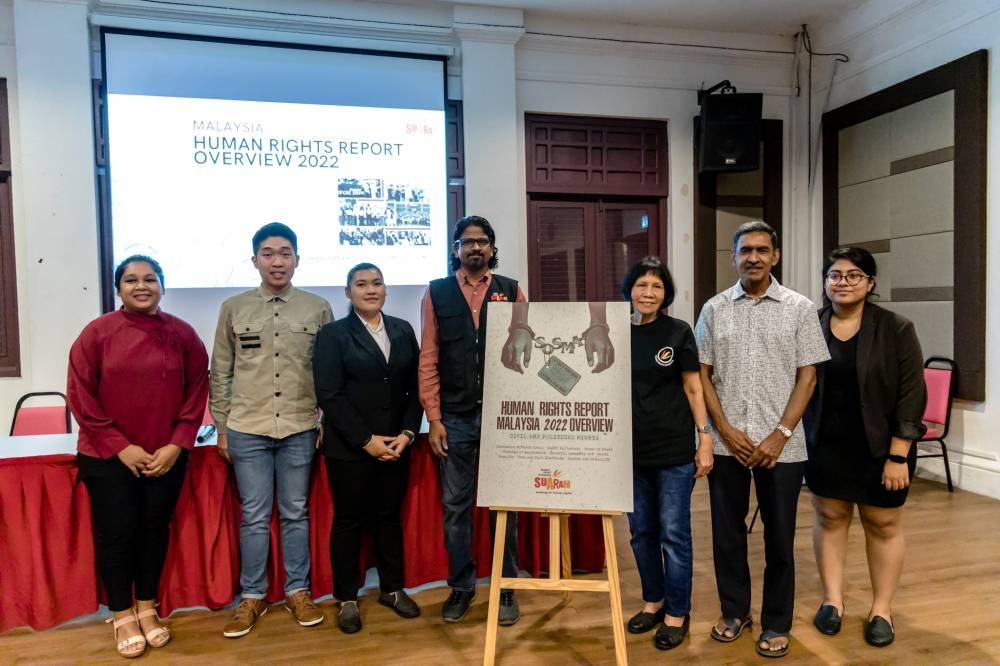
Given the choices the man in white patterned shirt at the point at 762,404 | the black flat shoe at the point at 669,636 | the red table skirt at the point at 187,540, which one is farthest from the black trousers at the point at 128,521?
the man in white patterned shirt at the point at 762,404

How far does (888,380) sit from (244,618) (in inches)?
97.5

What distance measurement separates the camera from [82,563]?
2.44m

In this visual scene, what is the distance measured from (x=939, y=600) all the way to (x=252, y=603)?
2.77 metres

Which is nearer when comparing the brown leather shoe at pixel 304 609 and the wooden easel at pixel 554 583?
the wooden easel at pixel 554 583

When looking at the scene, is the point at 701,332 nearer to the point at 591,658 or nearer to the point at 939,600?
the point at 591,658

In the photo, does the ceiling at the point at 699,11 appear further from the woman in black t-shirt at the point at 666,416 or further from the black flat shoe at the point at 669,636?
the black flat shoe at the point at 669,636

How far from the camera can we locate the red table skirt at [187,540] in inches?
93.7

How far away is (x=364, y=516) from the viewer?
2457 mm

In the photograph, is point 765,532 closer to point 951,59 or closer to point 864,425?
point 864,425

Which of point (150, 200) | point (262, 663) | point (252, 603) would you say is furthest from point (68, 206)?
point (262, 663)

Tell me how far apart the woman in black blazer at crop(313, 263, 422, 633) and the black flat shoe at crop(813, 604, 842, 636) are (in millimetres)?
1522

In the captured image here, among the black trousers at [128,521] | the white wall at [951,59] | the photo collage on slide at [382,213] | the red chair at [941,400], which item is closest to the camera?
the black trousers at [128,521]

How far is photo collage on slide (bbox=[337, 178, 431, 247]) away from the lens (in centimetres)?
459

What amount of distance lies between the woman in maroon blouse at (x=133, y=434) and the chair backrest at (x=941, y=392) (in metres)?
4.39
